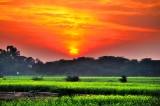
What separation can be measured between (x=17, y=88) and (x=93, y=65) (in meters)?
102

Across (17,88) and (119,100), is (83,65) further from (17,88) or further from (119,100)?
(119,100)

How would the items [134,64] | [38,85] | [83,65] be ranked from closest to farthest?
[38,85], [134,64], [83,65]

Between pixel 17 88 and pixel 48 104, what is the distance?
29069 millimetres

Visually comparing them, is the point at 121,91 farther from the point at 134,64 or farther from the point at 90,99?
the point at 134,64

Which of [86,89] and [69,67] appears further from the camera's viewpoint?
[69,67]

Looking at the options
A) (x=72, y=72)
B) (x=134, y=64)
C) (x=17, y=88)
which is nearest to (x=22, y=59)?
(x=72, y=72)

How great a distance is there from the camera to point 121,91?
43.2 metres

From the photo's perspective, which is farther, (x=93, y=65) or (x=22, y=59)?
(x=22, y=59)

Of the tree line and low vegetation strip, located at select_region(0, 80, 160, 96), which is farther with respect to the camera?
the tree line

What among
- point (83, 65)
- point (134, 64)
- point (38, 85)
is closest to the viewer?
point (38, 85)

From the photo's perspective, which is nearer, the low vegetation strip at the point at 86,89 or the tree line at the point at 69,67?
the low vegetation strip at the point at 86,89

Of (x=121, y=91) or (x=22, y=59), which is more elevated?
(x=22, y=59)

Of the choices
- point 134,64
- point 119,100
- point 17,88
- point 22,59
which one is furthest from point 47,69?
point 119,100

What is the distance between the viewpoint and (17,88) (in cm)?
5200
